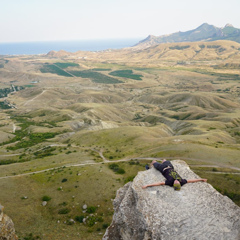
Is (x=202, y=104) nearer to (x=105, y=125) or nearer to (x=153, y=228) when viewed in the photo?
(x=105, y=125)

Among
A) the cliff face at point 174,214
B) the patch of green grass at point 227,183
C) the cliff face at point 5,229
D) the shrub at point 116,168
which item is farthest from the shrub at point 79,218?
the patch of green grass at point 227,183

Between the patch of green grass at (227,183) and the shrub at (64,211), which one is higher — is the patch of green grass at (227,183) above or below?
above

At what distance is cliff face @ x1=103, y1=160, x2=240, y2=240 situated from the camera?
14.7 m

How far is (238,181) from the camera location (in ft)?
110

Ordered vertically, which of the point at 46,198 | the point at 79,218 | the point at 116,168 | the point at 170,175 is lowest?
the point at 116,168

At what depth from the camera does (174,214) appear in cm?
1580

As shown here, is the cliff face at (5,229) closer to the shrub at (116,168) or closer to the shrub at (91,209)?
the shrub at (91,209)

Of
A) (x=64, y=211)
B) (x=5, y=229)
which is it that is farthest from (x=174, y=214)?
(x=64, y=211)

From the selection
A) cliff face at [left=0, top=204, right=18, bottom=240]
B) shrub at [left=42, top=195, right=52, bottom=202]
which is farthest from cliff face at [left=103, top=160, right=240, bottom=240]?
shrub at [left=42, top=195, right=52, bottom=202]

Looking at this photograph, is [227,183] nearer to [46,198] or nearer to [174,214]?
[174,214]

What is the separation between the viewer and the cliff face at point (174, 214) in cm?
1472

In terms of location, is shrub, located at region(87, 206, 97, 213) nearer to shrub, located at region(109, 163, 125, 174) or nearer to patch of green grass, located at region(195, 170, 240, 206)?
shrub, located at region(109, 163, 125, 174)

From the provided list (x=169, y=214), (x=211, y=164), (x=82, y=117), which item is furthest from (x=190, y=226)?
(x=82, y=117)

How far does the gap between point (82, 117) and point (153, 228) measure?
410ft
